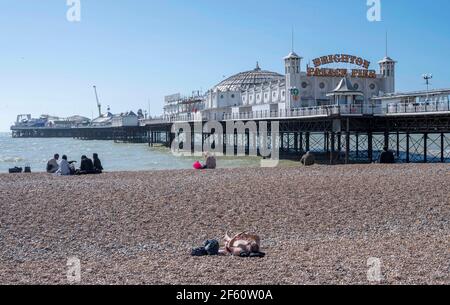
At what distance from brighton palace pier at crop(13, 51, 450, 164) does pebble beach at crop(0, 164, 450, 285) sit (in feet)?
47.4

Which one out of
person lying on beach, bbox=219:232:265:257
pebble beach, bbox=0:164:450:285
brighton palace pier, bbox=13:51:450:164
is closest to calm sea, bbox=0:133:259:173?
brighton palace pier, bbox=13:51:450:164

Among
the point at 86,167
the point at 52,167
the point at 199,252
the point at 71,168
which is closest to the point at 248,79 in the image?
Result: the point at 52,167

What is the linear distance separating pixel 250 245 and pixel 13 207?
7.66 m

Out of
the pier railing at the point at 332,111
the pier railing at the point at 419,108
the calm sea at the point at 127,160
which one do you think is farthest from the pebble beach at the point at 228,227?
the calm sea at the point at 127,160

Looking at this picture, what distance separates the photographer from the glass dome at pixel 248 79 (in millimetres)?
81500

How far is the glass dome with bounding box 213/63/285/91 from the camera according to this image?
3209 inches

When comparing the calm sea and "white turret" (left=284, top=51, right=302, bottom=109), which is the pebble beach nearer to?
Result: the calm sea

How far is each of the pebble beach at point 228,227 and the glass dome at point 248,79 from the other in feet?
203

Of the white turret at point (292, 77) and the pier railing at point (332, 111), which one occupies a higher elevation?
the white turret at point (292, 77)

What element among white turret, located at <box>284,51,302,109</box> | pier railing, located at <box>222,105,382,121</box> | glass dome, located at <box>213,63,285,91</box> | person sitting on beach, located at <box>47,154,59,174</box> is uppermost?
glass dome, located at <box>213,63,285,91</box>

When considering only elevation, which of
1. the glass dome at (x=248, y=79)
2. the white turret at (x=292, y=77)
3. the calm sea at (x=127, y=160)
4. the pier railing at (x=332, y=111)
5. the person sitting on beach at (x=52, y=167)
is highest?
the glass dome at (x=248, y=79)

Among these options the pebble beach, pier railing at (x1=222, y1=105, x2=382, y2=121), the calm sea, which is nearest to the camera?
the pebble beach

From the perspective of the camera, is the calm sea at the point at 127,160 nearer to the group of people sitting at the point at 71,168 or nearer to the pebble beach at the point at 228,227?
the group of people sitting at the point at 71,168
